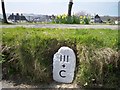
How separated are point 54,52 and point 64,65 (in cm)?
30

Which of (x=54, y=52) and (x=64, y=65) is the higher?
(x=54, y=52)

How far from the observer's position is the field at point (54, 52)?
430 centimetres

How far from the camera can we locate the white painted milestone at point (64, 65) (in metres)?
4.54

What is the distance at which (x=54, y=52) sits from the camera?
15.4 feet

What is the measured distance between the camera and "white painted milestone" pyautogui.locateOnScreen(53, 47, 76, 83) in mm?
4539

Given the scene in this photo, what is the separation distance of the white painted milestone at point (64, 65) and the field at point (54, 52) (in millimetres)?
86

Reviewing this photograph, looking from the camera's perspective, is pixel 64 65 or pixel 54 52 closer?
pixel 64 65

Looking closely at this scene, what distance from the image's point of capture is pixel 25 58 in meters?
4.70

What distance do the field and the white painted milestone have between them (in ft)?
0.28

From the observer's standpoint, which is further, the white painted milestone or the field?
the white painted milestone

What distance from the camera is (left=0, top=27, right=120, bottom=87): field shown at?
430 cm

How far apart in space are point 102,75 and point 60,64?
0.71 m

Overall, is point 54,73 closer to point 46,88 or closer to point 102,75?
point 46,88

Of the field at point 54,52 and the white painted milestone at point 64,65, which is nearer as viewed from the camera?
the field at point 54,52
